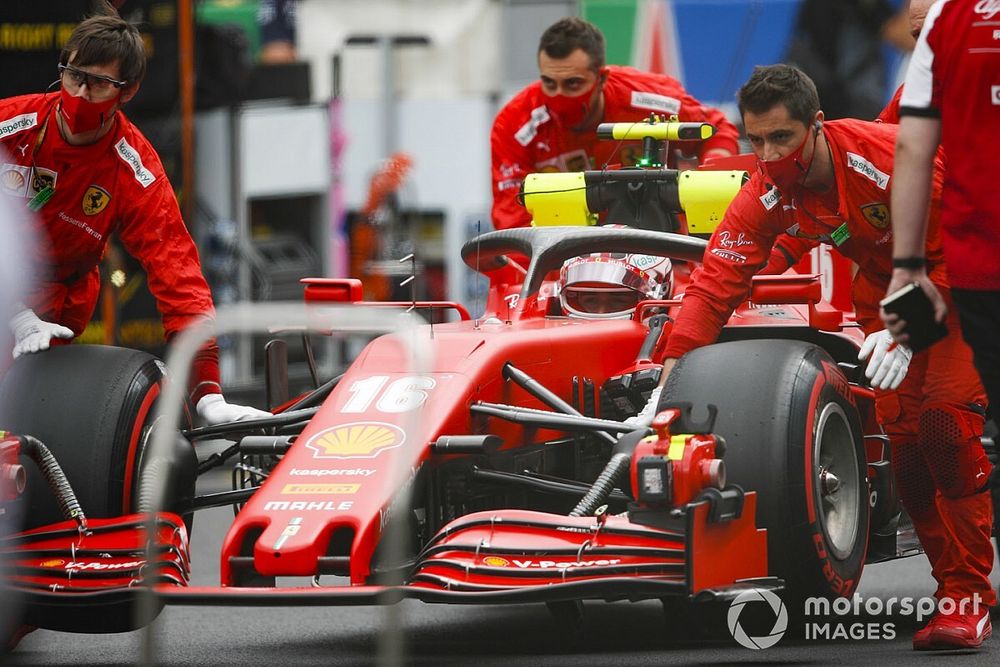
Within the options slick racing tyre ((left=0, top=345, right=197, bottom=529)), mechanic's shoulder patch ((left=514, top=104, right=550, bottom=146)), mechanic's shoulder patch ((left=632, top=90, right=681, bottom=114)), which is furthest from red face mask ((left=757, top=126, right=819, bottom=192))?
mechanic's shoulder patch ((left=514, top=104, right=550, bottom=146))

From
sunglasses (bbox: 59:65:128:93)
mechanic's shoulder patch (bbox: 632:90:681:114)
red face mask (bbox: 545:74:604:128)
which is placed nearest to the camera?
sunglasses (bbox: 59:65:128:93)

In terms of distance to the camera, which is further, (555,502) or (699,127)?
(699,127)

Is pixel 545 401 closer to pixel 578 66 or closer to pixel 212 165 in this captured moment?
pixel 578 66

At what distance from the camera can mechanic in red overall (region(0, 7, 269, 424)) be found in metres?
6.48

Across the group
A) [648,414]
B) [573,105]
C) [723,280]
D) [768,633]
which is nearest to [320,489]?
[648,414]

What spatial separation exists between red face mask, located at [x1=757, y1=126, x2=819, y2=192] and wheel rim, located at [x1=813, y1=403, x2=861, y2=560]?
0.74m

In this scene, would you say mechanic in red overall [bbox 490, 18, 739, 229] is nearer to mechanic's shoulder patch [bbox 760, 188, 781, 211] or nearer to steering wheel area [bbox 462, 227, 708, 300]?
steering wheel area [bbox 462, 227, 708, 300]

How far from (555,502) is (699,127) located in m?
2.27

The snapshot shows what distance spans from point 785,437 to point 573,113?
11.5ft

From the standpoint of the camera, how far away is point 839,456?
19.9 ft

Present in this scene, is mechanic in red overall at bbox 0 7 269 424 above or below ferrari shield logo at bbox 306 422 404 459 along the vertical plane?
above

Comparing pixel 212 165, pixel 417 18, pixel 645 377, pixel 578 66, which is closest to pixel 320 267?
pixel 212 165

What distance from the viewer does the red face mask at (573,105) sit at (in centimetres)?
870

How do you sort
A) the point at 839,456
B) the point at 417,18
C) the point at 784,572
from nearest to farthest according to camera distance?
1. the point at 784,572
2. the point at 839,456
3. the point at 417,18
